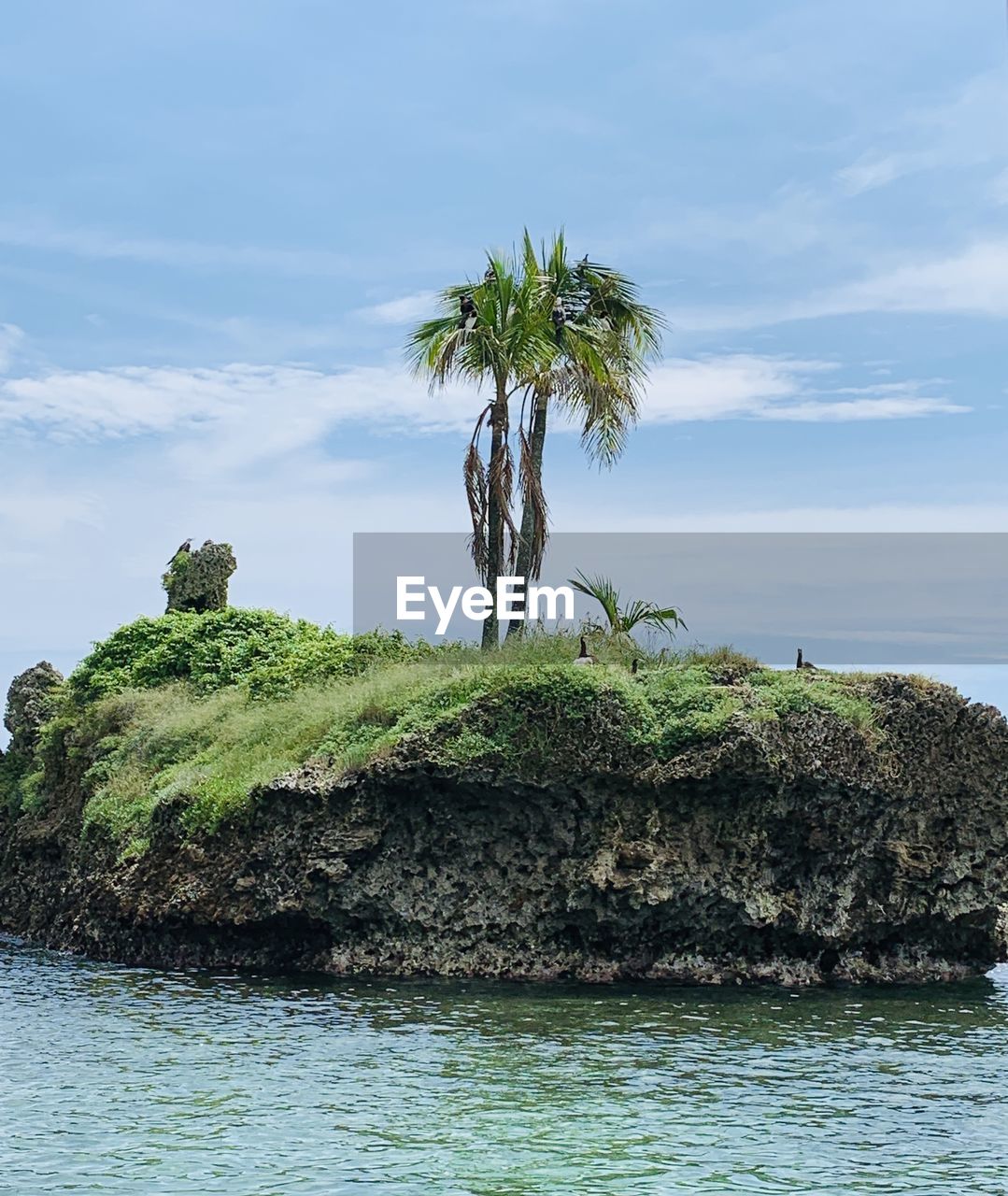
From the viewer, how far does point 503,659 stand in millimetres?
25688

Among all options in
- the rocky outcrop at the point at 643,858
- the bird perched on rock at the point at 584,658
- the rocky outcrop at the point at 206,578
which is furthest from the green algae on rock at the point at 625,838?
the rocky outcrop at the point at 206,578

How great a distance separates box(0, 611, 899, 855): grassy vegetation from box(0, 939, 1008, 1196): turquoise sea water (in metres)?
3.43

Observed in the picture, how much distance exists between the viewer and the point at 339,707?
23.6m

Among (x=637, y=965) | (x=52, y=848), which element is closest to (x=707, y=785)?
(x=637, y=965)

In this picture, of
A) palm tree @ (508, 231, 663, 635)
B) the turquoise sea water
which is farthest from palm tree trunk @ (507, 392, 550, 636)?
the turquoise sea water

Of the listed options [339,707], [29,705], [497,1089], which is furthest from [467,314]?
[497,1089]

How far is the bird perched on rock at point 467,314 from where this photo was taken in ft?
103

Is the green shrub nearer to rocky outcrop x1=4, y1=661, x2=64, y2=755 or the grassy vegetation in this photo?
the grassy vegetation

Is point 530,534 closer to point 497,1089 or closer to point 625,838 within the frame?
point 625,838

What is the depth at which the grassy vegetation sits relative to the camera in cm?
2047

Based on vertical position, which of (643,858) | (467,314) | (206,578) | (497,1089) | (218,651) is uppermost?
(467,314)

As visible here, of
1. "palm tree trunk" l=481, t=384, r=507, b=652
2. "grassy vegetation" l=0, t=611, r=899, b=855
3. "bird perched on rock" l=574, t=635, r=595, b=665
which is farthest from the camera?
"palm tree trunk" l=481, t=384, r=507, b=652

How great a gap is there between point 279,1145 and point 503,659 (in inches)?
551

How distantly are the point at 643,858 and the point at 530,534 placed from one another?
40.4 ft
